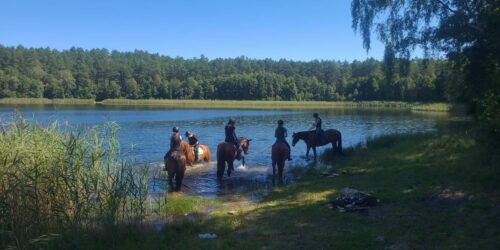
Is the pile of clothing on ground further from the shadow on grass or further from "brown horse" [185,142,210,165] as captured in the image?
"brown horse" [185,142,210,165]

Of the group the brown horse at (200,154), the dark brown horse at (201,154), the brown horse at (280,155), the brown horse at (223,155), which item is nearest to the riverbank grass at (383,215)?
the brown horse at (280,155)

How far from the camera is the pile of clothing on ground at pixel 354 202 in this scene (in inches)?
377

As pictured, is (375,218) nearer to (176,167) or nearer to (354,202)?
(354,202)

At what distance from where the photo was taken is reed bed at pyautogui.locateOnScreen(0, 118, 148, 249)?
7.36 metres

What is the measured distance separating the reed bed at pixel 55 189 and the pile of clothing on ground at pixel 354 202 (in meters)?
4.39

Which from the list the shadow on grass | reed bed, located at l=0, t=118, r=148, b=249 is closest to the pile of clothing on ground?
the shadow on grass

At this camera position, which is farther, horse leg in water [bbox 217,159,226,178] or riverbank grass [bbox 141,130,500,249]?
horse leg in water [bbox 217,159,226,178]

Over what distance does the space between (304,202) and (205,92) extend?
124493 mm

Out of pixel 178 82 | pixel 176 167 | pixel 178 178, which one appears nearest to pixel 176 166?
pixel 176 167

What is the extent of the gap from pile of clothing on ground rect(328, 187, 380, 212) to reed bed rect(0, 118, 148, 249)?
173 inches

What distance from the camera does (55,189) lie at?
8125 mm

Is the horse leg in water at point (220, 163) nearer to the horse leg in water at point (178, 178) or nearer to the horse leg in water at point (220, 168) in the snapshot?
the horse leg in water at point (220, 168)

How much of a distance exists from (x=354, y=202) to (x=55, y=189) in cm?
639

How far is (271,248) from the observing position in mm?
7254
